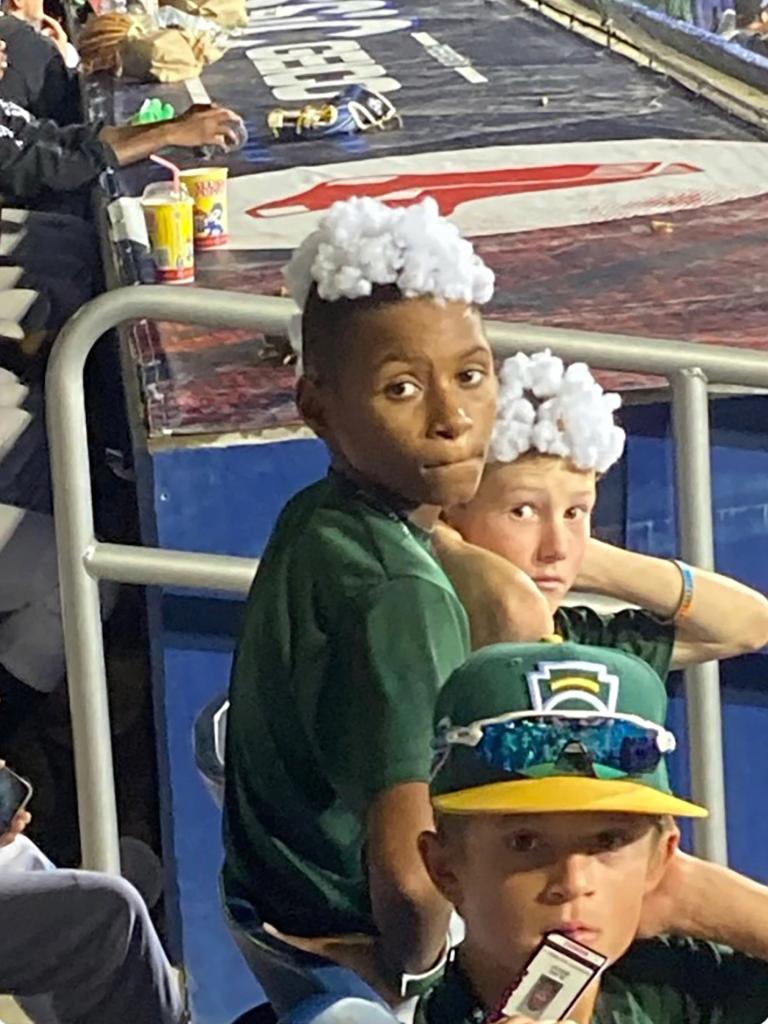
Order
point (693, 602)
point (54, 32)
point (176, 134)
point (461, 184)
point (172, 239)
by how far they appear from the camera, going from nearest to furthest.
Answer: point (693, 602) < point (172, 239) < point (461, 184) < point (176, 134) < point (54, 32)

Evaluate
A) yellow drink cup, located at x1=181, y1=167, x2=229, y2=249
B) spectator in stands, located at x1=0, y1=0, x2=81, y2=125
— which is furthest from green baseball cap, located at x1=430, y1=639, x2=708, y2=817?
spectator in stands, located at x1=0, y1=0, x2=81, y2=125

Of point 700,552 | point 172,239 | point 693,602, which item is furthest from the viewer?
point 172,239

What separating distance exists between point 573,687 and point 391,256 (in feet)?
0.90

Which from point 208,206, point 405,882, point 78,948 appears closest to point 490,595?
point 405,882

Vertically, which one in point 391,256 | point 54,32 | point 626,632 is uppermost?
point 391,256

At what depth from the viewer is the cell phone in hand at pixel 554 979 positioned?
3.22 feet

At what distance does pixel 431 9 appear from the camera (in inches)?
200

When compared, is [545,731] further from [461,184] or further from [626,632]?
[461,184]

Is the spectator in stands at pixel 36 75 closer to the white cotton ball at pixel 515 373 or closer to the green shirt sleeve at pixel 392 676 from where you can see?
the white cotton ball at pixel 515 373

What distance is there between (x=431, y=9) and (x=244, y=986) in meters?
3.96

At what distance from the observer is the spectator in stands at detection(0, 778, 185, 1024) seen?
1.56 m

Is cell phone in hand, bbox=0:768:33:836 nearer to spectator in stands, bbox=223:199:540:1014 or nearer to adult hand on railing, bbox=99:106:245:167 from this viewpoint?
spectator in stands, bbox=223:199:540:1014

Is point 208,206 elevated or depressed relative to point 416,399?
depressed

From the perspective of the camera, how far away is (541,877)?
38.9 inches
